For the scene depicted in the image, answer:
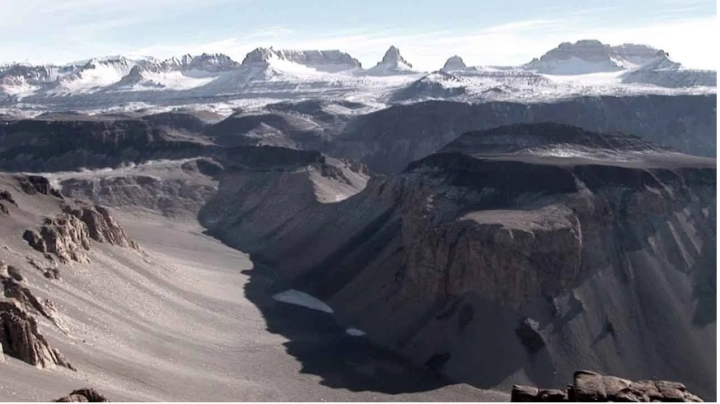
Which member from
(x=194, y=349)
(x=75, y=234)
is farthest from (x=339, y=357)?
(x=75, y=234)

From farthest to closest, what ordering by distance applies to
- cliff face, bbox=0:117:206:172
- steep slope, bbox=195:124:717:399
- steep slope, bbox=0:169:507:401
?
cliff face, bbox=0:117:206:172 → steep slope, bbox=195:124:717:399 → steep slope, bbox=0:169:507:401

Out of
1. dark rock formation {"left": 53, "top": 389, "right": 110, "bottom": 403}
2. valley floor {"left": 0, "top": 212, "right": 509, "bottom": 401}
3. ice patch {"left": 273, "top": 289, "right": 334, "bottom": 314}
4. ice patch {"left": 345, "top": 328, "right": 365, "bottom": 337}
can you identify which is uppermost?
dark rock formation {"left": 53, "top": 389, "right": 110, "bottom": 403}

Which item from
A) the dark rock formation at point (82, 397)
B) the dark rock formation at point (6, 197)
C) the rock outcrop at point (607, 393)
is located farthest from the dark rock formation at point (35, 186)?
the rock outcrop at point (607, 393)

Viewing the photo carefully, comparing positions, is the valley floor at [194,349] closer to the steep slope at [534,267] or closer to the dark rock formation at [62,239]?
the dark rock formation at [62,239]

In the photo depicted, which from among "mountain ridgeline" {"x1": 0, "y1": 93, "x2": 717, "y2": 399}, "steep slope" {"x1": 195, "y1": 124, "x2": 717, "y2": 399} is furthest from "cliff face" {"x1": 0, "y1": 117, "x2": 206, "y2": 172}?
"steep slope" {"x1": 195, "y1": 124, "x2": 717, "y2": 399}

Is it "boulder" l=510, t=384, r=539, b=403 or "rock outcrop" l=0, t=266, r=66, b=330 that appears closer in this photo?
"boulder" l=510, t=384, r=539, b=403

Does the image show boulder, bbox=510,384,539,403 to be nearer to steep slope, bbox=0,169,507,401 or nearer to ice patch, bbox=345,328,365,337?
steep slope, bbox=0,169,507,401
